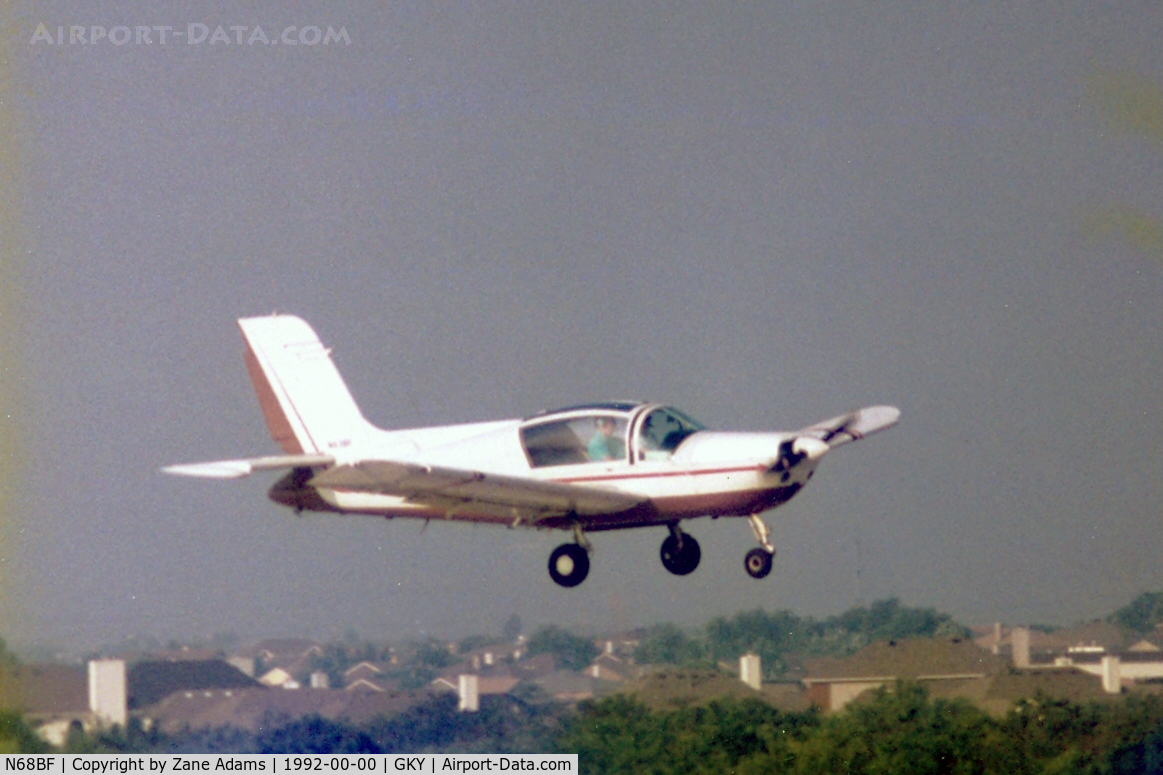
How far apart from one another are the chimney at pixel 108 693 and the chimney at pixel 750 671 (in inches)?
365

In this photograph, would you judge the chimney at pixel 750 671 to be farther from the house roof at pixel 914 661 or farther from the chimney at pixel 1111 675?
the chimney at pixel 1111 675

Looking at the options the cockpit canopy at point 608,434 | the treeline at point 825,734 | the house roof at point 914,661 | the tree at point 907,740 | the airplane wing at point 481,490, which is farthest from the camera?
the house roof at point 914,661

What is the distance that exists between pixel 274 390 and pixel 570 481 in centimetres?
561

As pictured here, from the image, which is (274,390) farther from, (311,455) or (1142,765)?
(1142,765)

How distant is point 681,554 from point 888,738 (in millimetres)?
6875

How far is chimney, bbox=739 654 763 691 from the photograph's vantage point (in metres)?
25.8

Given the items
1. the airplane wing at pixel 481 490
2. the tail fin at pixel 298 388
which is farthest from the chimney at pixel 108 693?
the airplane wing at pixel 481 490

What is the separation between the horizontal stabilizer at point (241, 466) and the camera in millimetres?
18891

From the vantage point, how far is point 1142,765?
79.8ft

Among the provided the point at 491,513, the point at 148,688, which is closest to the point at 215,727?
the point at 148,688

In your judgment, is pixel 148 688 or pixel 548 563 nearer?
pixel 548 563

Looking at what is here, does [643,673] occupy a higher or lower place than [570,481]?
lower

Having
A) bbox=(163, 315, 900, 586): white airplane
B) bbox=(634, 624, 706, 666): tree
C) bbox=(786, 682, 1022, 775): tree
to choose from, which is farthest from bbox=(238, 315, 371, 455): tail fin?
bbox=(786, 682, 1022, 775): tree

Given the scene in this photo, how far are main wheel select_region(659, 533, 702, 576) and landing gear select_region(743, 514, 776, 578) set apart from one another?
950mm
